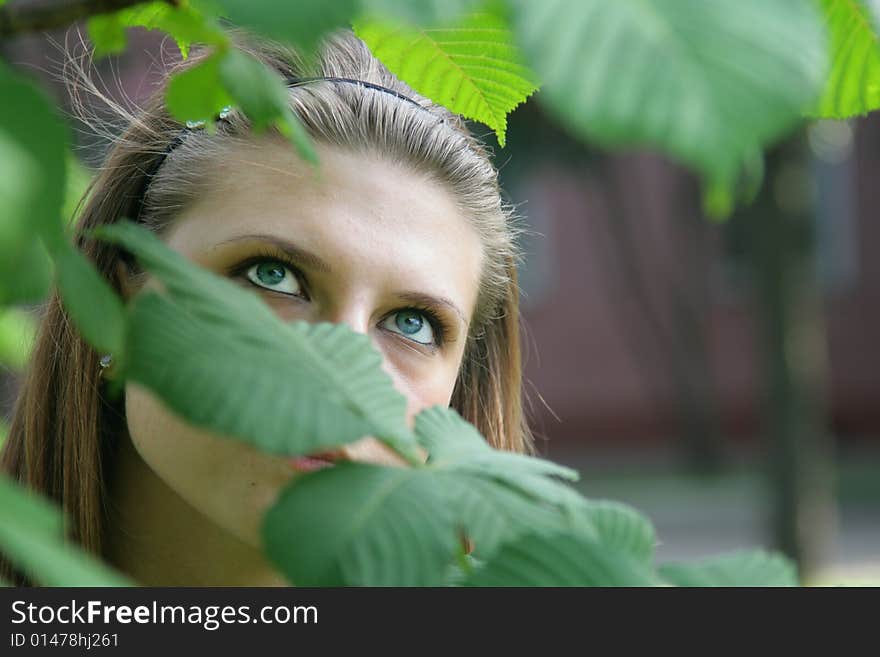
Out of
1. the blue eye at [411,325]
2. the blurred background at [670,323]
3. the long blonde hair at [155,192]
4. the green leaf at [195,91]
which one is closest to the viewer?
the green leaf at [195,91]

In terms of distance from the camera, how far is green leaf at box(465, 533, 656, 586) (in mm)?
473

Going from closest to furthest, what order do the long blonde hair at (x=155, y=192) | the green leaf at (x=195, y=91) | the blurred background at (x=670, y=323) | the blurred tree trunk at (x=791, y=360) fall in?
the green leaf at (x=195, y=91)
the long blonde hair at (x=155, y=192)
the blurred tree trunk at (x=791, y=360)
the blurred background at (x=670, y=323)

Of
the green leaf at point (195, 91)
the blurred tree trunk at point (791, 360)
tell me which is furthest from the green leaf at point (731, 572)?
the blurred tree trunk at point (791, 360)

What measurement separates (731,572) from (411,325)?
517mm

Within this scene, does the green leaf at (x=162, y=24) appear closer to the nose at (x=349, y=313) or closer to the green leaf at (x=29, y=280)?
the green leaf at (x=29, y=280)

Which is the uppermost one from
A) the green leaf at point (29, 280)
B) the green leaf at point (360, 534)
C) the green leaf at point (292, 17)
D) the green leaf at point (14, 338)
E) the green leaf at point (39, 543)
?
the green leaf at point (14, 338)

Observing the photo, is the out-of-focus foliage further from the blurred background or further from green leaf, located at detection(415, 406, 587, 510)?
the blurred background

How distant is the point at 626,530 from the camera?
542 millimetres

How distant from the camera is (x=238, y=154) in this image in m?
1.05

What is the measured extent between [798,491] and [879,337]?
846cm

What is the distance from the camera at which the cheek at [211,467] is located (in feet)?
2.50

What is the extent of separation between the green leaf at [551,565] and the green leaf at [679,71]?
7.5 inches

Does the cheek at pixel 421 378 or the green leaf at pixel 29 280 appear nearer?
the green leaf at pixel 29 280

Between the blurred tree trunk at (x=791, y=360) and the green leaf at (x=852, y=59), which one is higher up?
the blurred tree trunk at (x=791, y=360)
